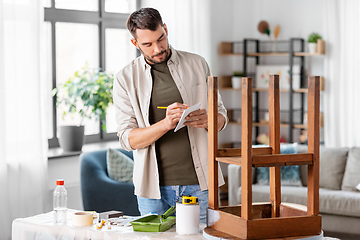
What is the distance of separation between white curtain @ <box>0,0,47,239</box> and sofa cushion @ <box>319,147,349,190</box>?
7.89ft

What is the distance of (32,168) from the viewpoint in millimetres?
3773

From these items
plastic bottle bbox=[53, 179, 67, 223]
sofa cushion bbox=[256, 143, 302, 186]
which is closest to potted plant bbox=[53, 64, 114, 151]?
sofa cushion bbox=[256, 143, 302, 186]

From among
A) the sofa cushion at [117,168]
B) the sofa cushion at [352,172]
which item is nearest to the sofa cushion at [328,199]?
the sofa cushion at [352,172]

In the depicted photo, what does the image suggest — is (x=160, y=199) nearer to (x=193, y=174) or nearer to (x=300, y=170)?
(x=193, y=174)

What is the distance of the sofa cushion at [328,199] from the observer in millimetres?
3932

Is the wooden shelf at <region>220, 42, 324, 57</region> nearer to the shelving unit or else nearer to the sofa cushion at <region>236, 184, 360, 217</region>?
the shelving unit

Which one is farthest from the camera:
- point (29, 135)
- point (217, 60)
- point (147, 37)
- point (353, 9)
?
point (217, 60)

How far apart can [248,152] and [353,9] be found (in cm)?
416

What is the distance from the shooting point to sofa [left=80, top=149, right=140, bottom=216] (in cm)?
379

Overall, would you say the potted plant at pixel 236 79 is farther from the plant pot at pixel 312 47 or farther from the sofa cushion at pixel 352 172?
the sofa cushion at pixel 352 172

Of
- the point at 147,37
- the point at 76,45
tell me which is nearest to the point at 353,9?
the point at 76,45

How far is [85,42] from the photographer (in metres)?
4.79

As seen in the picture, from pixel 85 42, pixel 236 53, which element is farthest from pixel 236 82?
pixel 85 42

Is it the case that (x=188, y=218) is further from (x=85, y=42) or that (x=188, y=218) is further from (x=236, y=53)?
(x=236, y=53)
